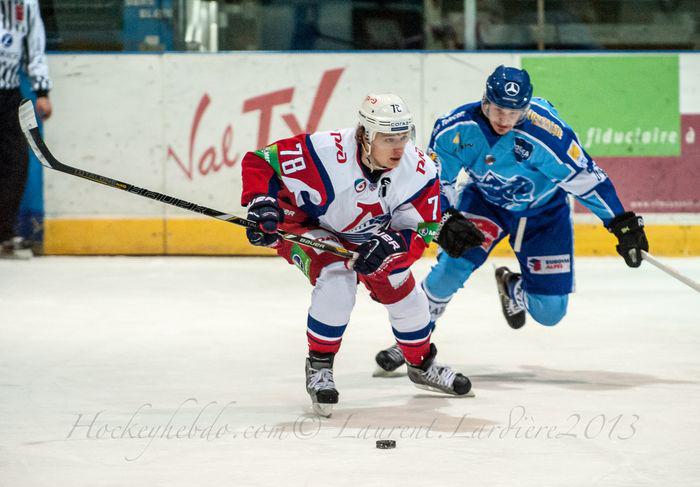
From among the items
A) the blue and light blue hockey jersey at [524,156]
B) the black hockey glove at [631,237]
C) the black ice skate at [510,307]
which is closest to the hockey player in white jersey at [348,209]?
the blue and light blue hockey jersey at [524,156]

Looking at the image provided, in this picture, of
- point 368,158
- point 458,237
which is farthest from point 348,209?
point 458,237

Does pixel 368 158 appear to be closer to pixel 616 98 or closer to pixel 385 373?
pixel 385 373

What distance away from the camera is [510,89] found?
4.03 m

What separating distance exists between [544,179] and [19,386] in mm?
1979

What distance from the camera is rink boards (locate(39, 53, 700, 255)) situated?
7461 millimetres

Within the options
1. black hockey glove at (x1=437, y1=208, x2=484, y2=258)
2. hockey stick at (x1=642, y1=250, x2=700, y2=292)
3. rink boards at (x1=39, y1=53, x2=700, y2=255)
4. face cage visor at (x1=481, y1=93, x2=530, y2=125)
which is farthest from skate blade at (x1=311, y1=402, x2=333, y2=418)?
rink boards at (x1=39, y1=53, x2=700, y2=255)

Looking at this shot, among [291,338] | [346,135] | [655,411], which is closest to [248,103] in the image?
[291,338]

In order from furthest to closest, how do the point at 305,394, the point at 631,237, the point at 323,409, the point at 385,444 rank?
the point at 631,237 → the point at 305,394 → the point at 323,409 → the point at 385,444

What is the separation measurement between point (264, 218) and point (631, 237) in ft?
4.69

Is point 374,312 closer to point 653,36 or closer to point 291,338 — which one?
point 291,338

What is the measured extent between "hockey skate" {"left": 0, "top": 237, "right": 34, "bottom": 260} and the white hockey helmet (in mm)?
4322

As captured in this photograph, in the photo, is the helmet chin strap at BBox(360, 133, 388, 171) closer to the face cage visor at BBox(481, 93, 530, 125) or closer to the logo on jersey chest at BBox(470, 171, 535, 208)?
the face cage visor at BBox(481, 93, 530, 125)

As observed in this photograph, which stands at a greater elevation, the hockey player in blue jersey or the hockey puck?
the hockey player in blue jersey

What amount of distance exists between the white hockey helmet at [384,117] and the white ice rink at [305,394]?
85cm
